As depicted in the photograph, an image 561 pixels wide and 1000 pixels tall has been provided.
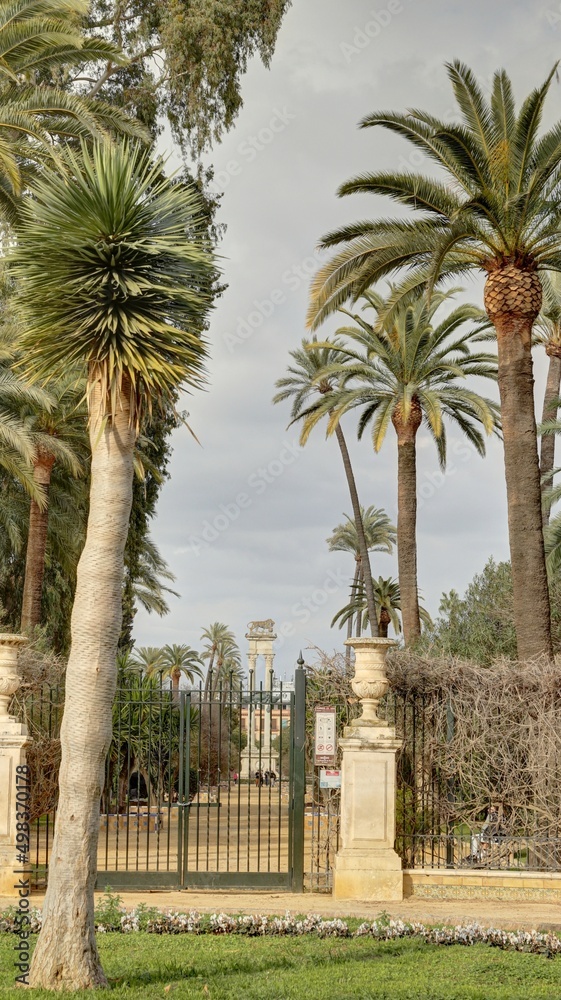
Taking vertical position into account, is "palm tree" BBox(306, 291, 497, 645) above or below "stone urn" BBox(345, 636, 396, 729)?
above

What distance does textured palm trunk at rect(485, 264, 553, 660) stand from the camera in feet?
46.4

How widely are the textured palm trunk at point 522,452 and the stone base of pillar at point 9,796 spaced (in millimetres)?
6523

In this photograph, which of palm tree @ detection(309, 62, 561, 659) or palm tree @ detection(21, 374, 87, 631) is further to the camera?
palm tree @ detection(21, 374, 87, 631)

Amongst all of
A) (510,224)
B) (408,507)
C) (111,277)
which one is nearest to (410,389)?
(408,507)

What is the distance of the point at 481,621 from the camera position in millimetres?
25328

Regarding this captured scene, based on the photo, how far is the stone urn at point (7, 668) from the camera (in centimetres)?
1173

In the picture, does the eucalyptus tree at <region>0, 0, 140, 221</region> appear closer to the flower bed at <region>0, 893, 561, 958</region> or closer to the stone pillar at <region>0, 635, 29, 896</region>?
the stone pillar at <region>0, 635, 29, 896</region>

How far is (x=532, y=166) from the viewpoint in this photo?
14.8m

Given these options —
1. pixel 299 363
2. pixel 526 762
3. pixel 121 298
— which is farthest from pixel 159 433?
pixel 121 298

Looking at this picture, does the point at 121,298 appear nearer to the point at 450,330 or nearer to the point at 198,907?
the point at 198,907

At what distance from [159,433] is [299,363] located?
6.30 m

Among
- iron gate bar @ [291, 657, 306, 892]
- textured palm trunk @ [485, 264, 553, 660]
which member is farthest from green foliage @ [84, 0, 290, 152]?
iron gate bar @ [291, 657, 306, 892]

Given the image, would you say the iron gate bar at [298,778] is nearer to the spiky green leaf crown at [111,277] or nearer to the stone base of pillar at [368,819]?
the stone base of pillar at [368,819]

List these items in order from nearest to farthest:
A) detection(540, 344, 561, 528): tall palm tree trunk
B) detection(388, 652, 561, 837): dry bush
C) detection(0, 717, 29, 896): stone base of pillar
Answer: detection(0, 717, 29, 896): stone base of pillar, detection(388, 652, 561, 837): dry bush, detection(540, 344, 561, 528): tall palm tree trunk
